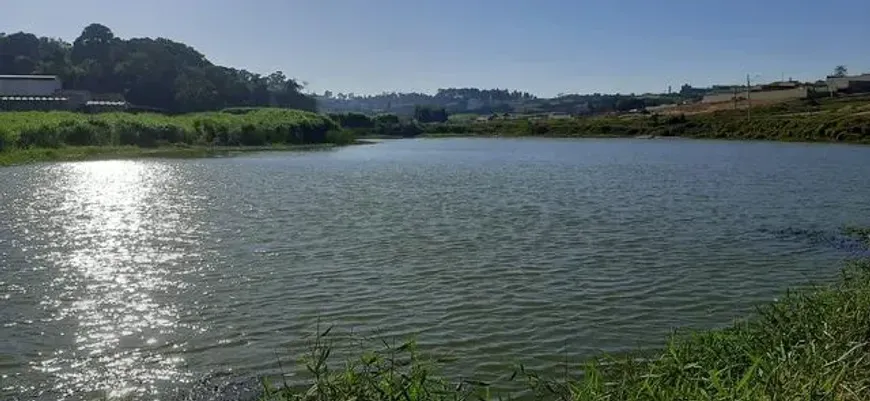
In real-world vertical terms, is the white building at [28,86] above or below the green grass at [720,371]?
above

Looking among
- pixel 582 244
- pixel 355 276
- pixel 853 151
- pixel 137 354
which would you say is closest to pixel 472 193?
pixel 582 244

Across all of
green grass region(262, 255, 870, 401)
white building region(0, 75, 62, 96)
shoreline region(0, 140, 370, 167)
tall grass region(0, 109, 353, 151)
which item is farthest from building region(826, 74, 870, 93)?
green grass region(262, 255, 870, 401)

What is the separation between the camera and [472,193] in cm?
3319

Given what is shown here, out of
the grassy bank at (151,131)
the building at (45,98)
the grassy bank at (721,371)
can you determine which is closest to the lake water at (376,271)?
the grassy bank at (721,371)

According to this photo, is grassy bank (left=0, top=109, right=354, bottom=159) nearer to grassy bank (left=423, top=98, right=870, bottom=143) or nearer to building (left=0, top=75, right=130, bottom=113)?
building (left=0, top=75, right=130, bottom=113)

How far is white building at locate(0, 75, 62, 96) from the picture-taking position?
128 meters

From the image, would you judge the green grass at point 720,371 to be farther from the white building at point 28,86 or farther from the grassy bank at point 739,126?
the white building at point 28,86

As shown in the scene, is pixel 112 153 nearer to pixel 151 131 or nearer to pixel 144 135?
pixel 144 135

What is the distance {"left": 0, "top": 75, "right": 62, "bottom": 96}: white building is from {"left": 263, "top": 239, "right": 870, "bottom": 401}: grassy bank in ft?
440

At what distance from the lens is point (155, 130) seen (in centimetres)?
7375

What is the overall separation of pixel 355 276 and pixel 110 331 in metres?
5.00

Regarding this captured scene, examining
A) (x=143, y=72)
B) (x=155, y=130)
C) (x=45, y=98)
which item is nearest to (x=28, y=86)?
(x=45, y=98)

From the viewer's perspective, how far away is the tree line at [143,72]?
151125 mm

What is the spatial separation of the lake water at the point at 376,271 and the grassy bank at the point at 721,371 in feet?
5.45
